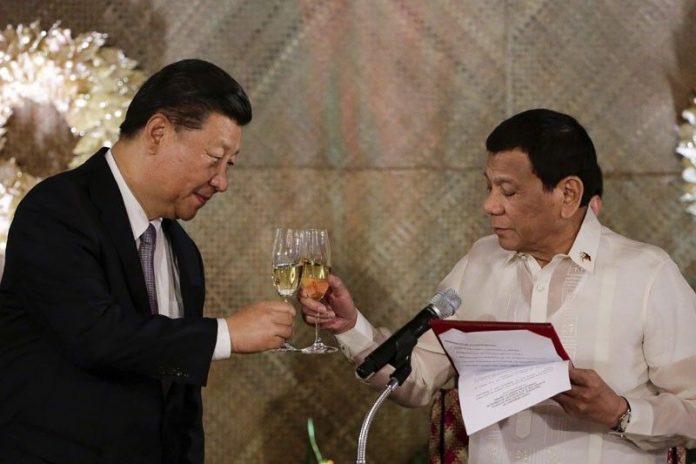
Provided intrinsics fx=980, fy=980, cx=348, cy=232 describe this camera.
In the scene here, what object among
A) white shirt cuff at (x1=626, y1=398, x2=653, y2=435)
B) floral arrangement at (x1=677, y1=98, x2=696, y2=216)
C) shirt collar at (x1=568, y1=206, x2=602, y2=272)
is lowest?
white shirt cuff at (x1=626, y1=398, x2=653, y2=435)

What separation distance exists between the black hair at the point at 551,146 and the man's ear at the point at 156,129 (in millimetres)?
886

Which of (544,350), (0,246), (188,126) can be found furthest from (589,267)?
(0,246)

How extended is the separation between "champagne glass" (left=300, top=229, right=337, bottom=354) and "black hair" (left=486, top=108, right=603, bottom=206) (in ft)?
1.76

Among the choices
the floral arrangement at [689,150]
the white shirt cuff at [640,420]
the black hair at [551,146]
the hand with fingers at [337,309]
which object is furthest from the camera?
the floral arrangement at [689,150]

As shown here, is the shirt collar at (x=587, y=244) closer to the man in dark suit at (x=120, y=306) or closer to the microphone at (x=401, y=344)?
the microphone at (x=401, y=344)

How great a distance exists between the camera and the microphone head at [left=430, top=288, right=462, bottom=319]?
6.99 feet

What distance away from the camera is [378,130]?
403 cm

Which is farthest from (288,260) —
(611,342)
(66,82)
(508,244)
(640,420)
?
(66,82)

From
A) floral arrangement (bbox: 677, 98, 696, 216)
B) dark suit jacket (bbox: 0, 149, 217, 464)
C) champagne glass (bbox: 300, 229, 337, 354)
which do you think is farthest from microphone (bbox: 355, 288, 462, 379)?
floral arrangement (bbox: 677, 98, 696, 216)

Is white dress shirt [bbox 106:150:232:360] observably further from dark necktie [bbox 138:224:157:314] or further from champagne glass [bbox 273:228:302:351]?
champagne glass [bbox 273:228:302:351]

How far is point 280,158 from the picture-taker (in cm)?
403

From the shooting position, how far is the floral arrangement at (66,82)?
13.1 feet

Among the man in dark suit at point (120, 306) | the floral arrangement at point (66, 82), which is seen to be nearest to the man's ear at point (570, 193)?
the man in dark suit at point (120, 306)

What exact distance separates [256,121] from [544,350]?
2.06 m
